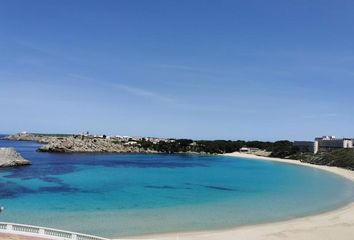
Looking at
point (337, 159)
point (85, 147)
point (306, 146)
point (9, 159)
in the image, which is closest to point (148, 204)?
point (9, 159)

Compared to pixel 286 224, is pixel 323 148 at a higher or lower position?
higher

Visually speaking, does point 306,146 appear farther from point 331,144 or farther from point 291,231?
point 291,231

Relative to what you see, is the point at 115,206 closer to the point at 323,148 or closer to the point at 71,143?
the point at 71,143

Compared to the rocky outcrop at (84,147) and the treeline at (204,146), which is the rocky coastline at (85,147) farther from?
the treeline at (204,146)

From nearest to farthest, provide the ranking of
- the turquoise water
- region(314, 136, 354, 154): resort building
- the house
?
1. the turquoise water
2. region(314, 136, 354, 154): resort building
3. the house

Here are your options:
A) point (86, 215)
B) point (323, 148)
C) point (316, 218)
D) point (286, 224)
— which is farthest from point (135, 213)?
point (323, 148)

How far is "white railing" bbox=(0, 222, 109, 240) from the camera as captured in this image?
68.0 ft

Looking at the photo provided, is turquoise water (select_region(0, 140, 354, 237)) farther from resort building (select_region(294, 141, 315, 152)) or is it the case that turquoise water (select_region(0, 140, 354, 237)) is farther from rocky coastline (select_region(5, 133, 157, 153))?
resort building (select_region(294, 141, 315, 152))

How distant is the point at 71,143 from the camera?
6024 inches

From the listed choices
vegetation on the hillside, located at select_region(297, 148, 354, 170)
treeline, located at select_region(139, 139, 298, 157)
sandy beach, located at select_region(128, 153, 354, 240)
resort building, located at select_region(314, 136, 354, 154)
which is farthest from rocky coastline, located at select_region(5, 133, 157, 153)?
sandy beach, located at select_region(128, 153, 354, 240)

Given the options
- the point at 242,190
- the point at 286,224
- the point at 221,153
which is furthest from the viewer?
the point at 221,153

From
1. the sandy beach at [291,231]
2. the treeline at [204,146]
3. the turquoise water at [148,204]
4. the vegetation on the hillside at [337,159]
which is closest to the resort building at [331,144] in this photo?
the treeline at [204,146]

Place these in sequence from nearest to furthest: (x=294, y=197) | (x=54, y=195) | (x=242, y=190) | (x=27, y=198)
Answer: (x=27, y=198), (x=54, y=195), (x=294, y=197), (x=242, y=190)

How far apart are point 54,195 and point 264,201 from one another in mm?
21496
